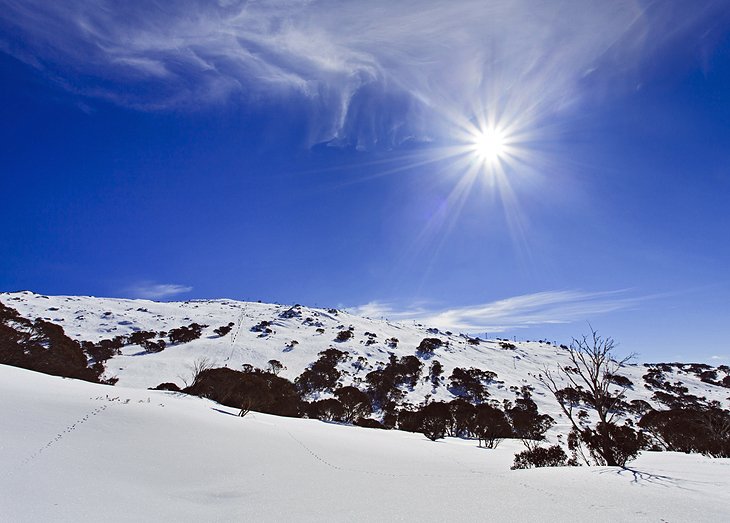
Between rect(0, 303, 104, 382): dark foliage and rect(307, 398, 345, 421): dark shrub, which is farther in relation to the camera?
rect(307, 398, 345, 421): dark shrub

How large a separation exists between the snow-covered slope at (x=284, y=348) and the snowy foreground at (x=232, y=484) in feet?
125

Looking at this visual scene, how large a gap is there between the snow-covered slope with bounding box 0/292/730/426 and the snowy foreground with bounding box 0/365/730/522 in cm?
3805

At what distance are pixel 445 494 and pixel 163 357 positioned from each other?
56.3 m

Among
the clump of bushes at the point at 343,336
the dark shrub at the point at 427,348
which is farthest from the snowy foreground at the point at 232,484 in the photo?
the clump of bushes at the point at 343,336

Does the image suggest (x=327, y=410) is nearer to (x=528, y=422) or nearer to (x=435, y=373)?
(x=528, y=422)

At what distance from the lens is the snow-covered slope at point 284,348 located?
173ft

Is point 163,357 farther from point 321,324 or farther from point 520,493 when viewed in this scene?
point 520,493

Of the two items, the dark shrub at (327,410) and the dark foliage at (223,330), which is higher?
the dark foliage at (223,330)

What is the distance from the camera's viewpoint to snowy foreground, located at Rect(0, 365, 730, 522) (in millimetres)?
5062

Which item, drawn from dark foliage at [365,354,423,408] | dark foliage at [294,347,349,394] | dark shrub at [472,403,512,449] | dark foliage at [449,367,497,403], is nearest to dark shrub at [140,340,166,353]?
dark foliage at [294,347,349,394]

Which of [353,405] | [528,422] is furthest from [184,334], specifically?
[528,422]

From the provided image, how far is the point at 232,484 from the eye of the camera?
6664mm

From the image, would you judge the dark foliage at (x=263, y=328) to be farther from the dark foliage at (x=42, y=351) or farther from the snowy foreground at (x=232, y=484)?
the snowy foreground at (x=232, y=484)

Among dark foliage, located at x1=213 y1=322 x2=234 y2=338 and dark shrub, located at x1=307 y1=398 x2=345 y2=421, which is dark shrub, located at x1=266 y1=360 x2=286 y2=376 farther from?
dark foliage, located at x1=213 y1=322 x2=234 y2=338
